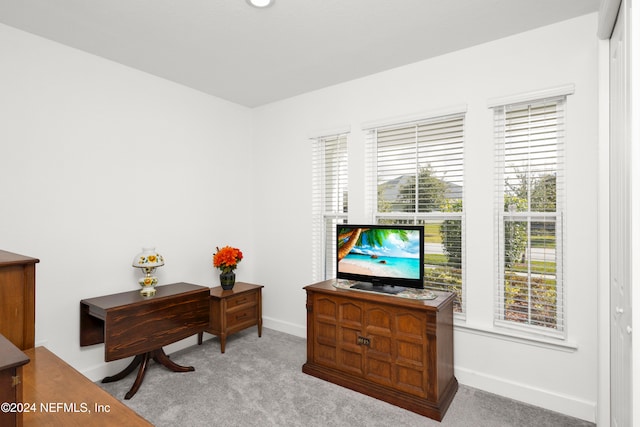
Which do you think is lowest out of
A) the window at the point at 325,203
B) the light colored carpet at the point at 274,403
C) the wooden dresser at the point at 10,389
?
the light colored carpet at the point at 274,403

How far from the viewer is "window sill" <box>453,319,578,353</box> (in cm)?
233

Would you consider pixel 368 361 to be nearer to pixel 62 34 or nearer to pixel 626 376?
pixel 626 376

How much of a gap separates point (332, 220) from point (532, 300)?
1957mm

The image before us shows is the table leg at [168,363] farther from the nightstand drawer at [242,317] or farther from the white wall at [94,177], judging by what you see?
the nightstand drawer at [242,317]

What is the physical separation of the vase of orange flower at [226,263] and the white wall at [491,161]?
821 millimetres

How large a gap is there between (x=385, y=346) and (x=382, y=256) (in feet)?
2.27

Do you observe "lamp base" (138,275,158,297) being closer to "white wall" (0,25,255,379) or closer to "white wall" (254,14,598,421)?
"white wall" (0,25,255,379)

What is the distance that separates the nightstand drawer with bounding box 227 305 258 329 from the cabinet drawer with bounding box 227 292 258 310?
5cm

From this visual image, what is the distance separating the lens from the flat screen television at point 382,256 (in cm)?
264

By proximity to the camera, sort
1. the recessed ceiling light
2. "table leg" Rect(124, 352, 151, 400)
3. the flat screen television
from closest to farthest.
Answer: the recessed ceiling light
"table leg" Rect(124, 352, 151, 400)
the flat screen television

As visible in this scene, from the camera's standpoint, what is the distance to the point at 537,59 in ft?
8.01

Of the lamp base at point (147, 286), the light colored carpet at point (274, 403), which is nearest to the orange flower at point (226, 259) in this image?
the lamp base at point (147, 286)

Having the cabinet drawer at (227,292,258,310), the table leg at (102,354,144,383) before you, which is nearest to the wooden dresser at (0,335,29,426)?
the table leg at (102,354,144,383)

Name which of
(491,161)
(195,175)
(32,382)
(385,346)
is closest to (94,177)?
(195,175)
